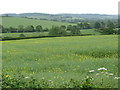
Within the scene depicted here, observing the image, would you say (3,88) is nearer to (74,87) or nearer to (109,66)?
(74,87)

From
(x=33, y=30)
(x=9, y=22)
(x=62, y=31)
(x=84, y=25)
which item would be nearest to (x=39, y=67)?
(x=62, y=31)

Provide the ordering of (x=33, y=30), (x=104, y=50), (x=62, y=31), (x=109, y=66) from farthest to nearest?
(x=33, y=30)
(x=62, y=31)
(x=104, y=50)
(x=109, y=66)

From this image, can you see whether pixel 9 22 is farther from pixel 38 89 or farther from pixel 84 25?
pixel 38 89

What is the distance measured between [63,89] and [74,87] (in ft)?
1.55

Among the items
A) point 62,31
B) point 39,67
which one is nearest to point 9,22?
point 62,31

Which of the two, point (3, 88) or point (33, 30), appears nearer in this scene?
point (3, 88)

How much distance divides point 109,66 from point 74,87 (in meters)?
8.46

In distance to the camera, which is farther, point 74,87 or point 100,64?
point 100,64

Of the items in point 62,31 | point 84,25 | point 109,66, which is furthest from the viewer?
point 84,25

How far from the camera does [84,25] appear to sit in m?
135

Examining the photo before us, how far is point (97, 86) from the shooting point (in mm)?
9312

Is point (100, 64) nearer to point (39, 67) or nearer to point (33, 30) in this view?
point (39, 67)

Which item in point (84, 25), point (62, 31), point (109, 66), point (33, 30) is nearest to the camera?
point (109, 66)

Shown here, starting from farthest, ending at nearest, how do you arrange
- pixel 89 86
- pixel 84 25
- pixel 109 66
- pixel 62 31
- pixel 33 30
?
pixel 84 25 < pixel 33 30 < pixel 62 31 < pixel 109 66 < pixel 89 86
